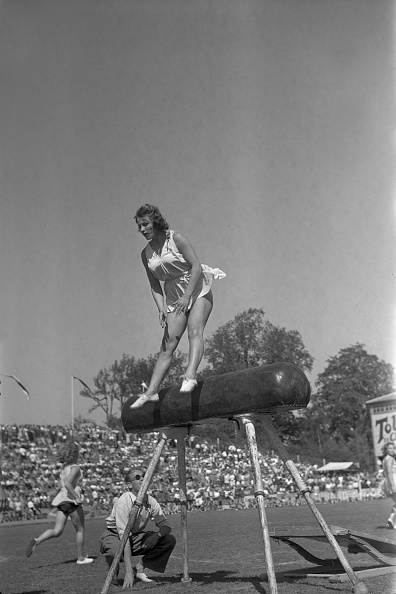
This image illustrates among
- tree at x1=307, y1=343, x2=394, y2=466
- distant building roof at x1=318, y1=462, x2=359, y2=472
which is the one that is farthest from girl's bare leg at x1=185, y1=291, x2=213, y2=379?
tree at x1=307, y1=343, x2=394, y2=466

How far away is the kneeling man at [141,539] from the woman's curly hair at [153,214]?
3.21 meters

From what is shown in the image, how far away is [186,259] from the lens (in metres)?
7.59

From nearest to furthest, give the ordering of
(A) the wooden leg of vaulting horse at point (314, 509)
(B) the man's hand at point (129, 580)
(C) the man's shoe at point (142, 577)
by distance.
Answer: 1. (A) the wooden leg of vaulting horse at point (314, 509)
2. (B) the man's hand at point (129, 580)
3. (C) the man's shoe at point (142, 577)

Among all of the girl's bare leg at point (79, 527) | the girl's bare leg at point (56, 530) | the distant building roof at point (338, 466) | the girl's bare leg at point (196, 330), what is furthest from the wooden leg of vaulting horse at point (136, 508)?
the distant building roof at point (338, 466)

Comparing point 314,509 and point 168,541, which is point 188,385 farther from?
point 168,541

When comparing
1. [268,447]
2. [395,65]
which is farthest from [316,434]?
[395,65]

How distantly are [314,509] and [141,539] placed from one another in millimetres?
2747

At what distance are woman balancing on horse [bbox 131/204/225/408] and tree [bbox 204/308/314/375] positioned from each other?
5895cm

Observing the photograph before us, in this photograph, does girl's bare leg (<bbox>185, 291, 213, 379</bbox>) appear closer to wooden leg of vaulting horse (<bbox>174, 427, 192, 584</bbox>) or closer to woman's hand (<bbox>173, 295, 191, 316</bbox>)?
woman's hand (<bbox>173, 295, 191, 316</bbox>)

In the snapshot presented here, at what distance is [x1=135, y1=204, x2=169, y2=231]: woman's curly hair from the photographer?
7.64m

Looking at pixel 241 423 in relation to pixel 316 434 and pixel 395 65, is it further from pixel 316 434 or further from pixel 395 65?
pixel 316 434

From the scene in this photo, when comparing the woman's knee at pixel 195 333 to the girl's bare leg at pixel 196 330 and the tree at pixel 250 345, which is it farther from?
the tree at pixel 250 345

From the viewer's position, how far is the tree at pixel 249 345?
226 ft

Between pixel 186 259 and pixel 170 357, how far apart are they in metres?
0.98
